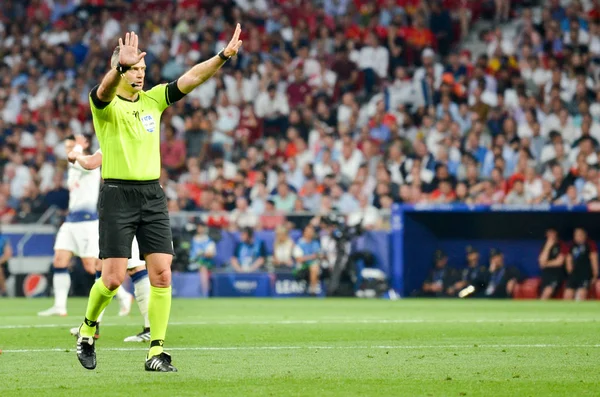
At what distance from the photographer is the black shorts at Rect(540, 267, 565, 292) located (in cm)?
2211

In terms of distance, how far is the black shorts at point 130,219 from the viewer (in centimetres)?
899

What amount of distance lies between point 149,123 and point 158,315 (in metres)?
1.53

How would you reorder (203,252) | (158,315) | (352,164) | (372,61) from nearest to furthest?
(158,315) → (203,252) → (352,164) → (372,61)

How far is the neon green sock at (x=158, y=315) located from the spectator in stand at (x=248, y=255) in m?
Result: 14.0

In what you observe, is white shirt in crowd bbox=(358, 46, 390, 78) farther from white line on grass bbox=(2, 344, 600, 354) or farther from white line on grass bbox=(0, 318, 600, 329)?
white line on grass bbox=(2, 344, 600, 354)

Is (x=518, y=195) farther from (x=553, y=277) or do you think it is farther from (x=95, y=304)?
(x=95, y=304)

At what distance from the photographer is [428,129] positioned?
25469 millimetres

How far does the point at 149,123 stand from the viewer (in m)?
9.15

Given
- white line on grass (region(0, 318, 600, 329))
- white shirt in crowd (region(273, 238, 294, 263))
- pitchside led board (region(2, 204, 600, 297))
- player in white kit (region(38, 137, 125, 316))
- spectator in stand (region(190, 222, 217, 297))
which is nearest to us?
white line on grass (region(0, 318, 600, 329))

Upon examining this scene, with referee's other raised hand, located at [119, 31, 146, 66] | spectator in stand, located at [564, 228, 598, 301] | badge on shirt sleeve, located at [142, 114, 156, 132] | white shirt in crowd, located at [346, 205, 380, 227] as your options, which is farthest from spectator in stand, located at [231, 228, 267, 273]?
referee's other raised hand, located at [119, 31, 146, 66]

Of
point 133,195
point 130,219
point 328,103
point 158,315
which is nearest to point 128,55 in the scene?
point 133,195

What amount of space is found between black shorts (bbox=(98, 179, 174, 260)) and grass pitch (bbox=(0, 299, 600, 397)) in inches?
38.2

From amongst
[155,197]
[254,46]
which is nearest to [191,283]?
[254,46]

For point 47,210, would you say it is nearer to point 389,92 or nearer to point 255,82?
point 255,82
